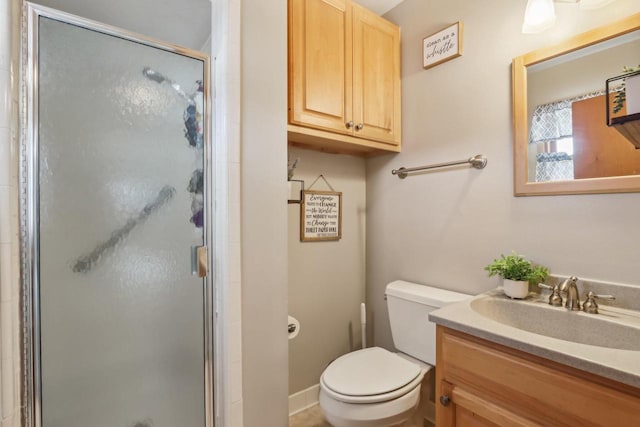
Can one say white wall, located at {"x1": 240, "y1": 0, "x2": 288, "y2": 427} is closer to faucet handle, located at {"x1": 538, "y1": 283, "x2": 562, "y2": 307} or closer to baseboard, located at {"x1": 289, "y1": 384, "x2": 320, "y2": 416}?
baseboard, located at {"x1": 289, "y1": 384, "x2": 320, "y2": 416}

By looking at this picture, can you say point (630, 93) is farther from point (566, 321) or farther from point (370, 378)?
point (370, 378)

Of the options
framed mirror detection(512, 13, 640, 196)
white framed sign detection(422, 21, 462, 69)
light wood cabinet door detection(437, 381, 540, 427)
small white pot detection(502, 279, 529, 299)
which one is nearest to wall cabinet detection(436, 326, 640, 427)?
light wood cabinet door detection(437, 381, 540, 427)

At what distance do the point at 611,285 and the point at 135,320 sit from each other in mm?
1738

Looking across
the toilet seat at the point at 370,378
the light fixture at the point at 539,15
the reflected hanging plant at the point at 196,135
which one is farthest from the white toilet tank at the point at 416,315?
the light fixture at the point at 539,15

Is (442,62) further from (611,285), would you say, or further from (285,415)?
(285,415)

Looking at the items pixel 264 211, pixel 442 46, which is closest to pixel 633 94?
pixel 442 46

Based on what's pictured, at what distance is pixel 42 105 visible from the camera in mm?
847

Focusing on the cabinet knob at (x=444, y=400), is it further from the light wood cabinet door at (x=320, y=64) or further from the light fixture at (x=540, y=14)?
the light fixture at (x=540, y=14)

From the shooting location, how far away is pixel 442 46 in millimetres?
1613

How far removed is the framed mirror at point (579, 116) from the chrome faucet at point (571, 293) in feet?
1.18

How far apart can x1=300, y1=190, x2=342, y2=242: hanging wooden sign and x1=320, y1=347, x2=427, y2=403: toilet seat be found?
28.3 inches

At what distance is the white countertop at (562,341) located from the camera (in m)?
0.70

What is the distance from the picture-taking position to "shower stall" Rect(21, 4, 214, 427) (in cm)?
84

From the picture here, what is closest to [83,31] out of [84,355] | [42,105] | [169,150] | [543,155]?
[42,105]
